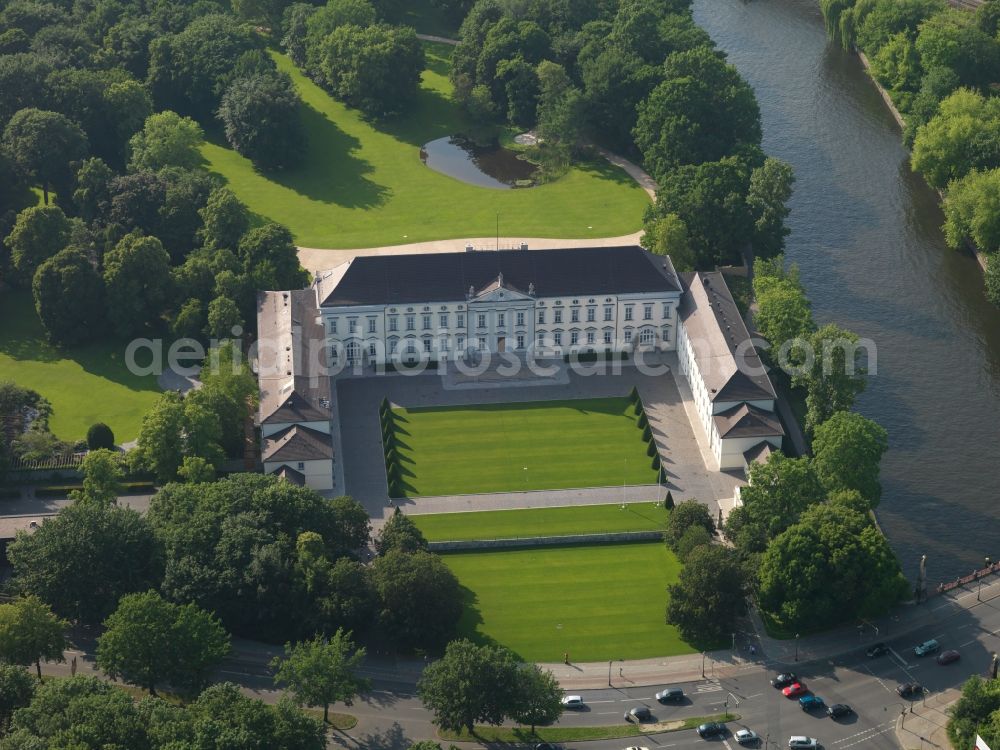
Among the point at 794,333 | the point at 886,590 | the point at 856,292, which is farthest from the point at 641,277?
the point at 886,590

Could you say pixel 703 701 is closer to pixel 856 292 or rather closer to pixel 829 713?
pixel 829 713

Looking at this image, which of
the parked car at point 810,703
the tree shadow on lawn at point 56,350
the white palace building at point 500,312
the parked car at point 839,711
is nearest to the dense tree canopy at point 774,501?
the parked car at point 810,703

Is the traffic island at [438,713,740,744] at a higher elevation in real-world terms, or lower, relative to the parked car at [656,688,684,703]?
lower

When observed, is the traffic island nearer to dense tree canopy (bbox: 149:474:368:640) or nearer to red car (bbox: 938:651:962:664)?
dense tree canopy (bbox: 149:474:368:640)

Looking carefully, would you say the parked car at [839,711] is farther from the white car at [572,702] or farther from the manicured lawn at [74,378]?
the manicured lawn at [74,378]

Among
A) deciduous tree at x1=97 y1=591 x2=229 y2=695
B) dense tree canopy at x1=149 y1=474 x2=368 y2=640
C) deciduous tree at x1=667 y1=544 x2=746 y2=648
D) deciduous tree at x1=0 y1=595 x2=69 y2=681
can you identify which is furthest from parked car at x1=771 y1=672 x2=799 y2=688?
deciduous tree at x1=0 y1=595 x2=69 y2=681

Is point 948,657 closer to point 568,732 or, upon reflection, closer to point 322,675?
point 568,732
